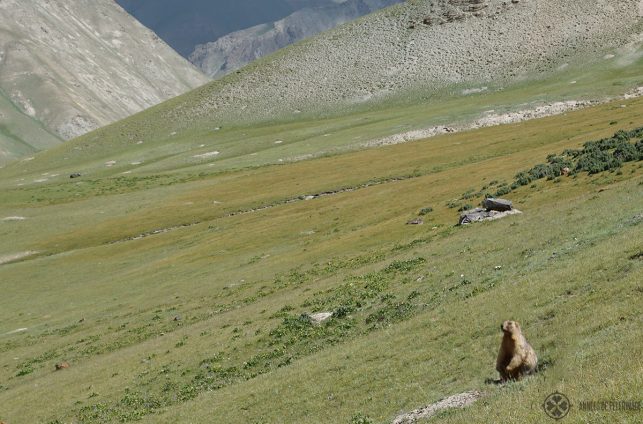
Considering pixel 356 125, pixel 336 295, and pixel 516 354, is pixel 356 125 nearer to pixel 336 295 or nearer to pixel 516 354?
pixel 336 295

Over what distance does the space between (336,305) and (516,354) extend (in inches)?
777

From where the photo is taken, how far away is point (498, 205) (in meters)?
48.3

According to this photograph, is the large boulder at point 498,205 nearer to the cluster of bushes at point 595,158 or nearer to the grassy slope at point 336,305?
the grassy slope at point 336,305

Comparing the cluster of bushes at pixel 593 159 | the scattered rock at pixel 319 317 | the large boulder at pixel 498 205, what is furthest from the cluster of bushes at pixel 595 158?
the scattered rock at pixel 319 317

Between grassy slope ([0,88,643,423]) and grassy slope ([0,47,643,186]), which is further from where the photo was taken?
grassy slope ([0,47,643,186])

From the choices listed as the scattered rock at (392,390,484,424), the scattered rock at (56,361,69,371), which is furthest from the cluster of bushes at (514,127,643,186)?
the scattered rock at (56,361,69,371)

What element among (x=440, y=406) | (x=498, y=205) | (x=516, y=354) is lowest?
(x=498, y=205)

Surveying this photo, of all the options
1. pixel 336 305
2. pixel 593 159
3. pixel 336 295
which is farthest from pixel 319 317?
pixel 593 159

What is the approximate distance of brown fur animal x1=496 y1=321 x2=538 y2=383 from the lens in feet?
55.0

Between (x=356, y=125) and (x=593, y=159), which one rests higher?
(x=593, y=159)

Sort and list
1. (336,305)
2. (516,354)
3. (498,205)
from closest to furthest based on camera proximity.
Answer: (516,354)
(336,305)
(498,205)

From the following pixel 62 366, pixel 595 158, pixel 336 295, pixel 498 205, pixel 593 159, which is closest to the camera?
pixel 336 295

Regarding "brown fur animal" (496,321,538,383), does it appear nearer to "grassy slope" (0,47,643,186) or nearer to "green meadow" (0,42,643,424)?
"green meadow" (0,42,643,424)

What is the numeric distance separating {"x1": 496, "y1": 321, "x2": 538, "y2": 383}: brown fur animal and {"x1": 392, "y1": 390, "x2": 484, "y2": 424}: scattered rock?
1032mm
